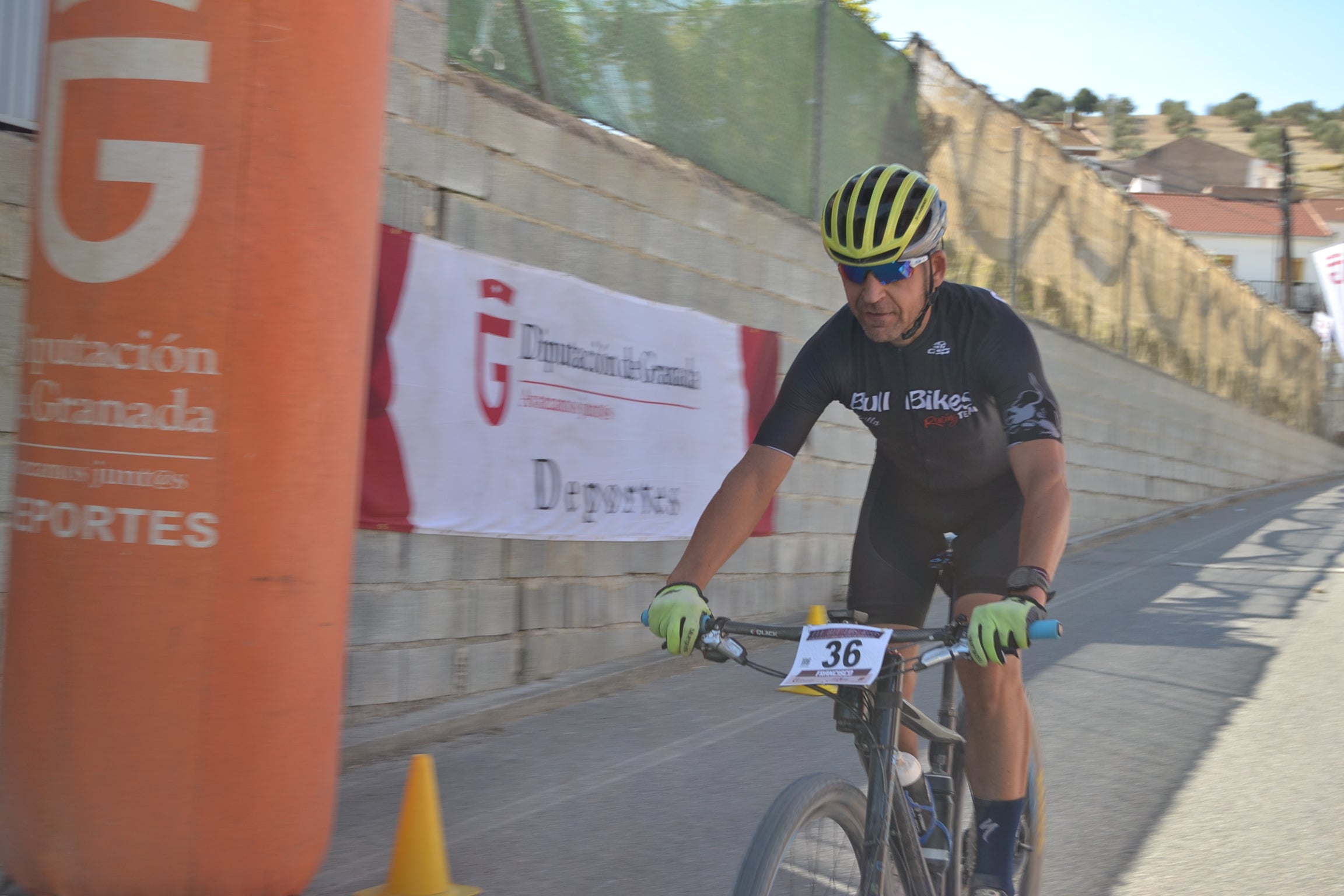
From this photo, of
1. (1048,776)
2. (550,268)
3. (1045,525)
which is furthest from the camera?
(550,268)

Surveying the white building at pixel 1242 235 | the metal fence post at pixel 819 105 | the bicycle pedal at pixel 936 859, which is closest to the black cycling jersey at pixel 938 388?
the bicycle pedal at pixel 936 859

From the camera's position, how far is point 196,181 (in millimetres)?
3441

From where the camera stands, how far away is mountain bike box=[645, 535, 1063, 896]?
2.45 metres

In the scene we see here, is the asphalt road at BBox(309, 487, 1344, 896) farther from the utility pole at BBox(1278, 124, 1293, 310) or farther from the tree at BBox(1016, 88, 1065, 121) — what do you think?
the tree at BBox(1016, 88, 1065, 121)

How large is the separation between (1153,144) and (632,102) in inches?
6729

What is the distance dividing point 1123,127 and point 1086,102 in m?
5.76

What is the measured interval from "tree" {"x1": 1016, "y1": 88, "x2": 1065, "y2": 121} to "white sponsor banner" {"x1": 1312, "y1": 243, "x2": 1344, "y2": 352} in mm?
116174

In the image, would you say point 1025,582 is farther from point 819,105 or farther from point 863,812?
point 819,105

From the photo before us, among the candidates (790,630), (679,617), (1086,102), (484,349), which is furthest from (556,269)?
(1086,102)

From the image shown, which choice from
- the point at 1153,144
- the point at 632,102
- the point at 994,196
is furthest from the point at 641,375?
the point at 1153,144

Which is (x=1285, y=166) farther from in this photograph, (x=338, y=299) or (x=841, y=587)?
(x=338, y=299)

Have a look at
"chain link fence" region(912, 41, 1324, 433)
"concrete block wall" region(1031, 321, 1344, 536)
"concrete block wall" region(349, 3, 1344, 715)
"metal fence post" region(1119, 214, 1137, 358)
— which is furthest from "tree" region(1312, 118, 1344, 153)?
"concrete block wall" region(349, 3, 1344, 715)

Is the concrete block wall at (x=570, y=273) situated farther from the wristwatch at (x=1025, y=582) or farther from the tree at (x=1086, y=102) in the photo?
the tree at (x=1086, y=102)

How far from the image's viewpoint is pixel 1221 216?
6719 centimetres
